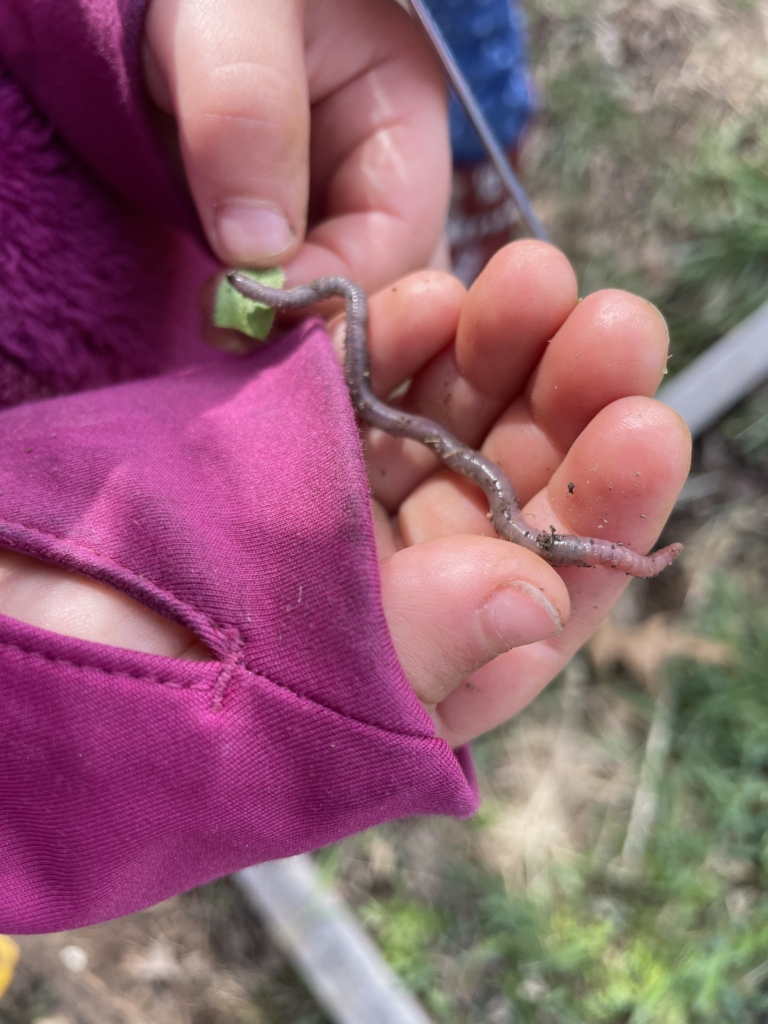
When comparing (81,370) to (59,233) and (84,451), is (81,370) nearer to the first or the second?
(59,233)

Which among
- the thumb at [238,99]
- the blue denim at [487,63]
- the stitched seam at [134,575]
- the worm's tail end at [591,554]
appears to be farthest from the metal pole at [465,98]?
the stitched seam at [134,575]

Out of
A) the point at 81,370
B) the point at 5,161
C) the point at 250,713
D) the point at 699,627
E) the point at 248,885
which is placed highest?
the point at 5,161

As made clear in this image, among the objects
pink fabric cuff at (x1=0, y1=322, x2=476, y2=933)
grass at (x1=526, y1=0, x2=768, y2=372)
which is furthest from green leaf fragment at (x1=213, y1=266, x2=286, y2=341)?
Result: grass at (x1=526, y1=0, x2=768, y2=372)

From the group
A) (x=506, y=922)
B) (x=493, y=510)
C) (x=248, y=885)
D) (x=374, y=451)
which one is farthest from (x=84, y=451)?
(x=506, y=922)

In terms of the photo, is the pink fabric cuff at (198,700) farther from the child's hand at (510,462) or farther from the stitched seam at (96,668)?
the child's hand at (510,462)

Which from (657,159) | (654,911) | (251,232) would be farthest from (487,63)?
(654,911)

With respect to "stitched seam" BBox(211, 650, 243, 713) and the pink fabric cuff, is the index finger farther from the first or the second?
"stitched seam" BBox(211, 650, 243, 713)
